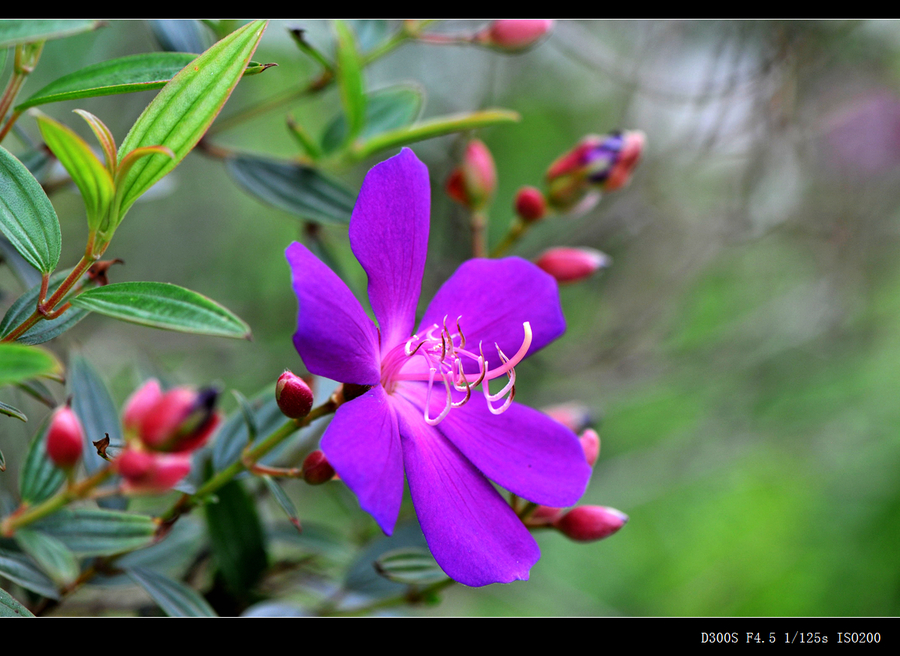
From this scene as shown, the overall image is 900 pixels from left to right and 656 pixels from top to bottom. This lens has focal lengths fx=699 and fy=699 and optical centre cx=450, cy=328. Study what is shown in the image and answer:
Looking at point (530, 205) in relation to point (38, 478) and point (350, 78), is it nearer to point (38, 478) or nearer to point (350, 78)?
point (350, 78)

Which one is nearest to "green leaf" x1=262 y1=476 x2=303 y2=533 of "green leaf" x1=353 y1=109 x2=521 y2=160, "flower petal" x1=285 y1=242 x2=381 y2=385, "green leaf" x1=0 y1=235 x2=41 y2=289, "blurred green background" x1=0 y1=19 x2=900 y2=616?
"flower petal" x1=285 y1=242 x2=381 y2=385

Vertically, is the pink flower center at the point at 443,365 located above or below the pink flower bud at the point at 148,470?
above

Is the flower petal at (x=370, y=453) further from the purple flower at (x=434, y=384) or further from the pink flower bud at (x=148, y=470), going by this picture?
the pink flower bud at (x=148, y=470)

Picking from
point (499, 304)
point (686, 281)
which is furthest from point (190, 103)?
point (686, 281)

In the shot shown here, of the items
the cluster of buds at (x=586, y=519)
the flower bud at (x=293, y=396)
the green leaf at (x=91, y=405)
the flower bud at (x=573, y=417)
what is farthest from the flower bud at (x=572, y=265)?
the green leaf at (x=91, y=405)

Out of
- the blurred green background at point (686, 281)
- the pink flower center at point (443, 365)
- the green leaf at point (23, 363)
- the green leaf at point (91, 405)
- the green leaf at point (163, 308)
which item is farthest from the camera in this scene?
the blurred green background at point (686, 281)

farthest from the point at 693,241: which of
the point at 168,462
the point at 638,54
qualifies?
the point at 168,462
